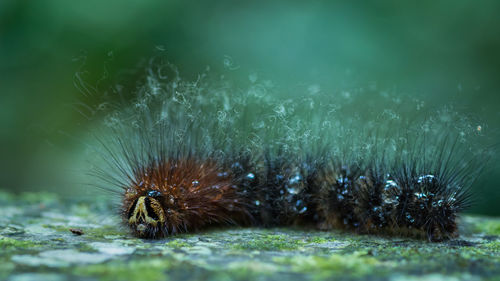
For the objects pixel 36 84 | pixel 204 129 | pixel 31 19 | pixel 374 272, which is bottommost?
pixel 374 272

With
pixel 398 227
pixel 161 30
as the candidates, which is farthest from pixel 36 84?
pixel 398 227

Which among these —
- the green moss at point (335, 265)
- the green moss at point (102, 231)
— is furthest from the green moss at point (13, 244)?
the green moss at point (335, 265)

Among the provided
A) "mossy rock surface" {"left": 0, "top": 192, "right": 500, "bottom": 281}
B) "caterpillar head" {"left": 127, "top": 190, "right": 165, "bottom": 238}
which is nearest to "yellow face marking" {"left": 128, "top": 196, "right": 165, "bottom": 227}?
"caterpillar head" {"left": 127, "top": 190, "right": 165, "bottom": 238}

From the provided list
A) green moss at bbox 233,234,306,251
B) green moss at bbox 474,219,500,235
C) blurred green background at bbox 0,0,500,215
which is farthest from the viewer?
blurred green background at bbox 0,0,500,215

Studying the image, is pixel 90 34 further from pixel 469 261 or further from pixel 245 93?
pixel 469 261

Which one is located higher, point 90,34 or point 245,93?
point 90,34

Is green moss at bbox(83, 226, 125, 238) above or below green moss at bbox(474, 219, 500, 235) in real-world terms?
above

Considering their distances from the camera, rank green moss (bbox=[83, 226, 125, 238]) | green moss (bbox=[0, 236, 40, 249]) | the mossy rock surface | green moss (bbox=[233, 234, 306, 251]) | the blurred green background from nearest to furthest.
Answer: the mossy rock surface, green moss (bbox=[0, 236, 40, 249]), green moss (bbox=[233, 234, 306, 251]), green moss (bbox=[83, 226, 125, 238]), the blurred green background

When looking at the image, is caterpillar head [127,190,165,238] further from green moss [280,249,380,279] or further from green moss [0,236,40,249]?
green moss [280,249,380,279]
